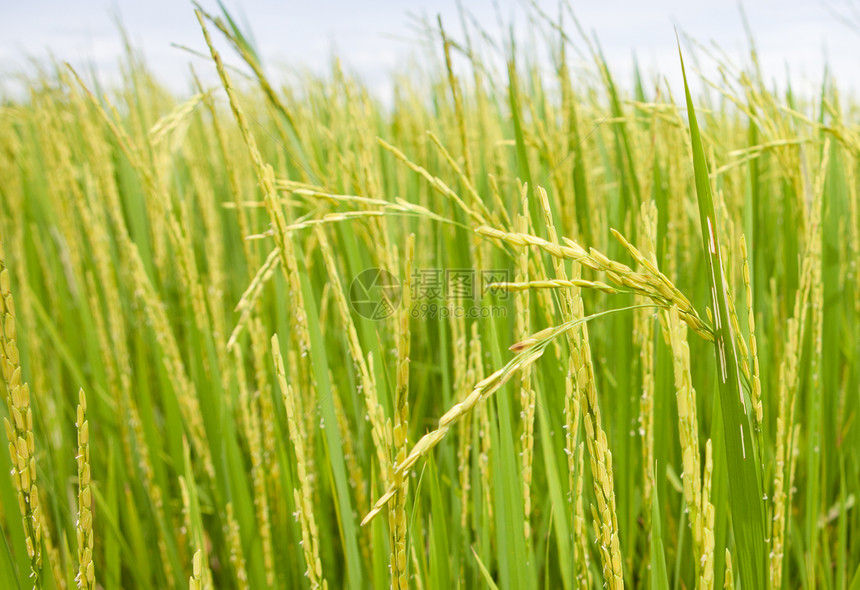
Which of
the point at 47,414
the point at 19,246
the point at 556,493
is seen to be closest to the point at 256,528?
the point at 556,493

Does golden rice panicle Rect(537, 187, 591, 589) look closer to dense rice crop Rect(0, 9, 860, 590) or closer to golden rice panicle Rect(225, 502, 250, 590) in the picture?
dense rice crop Rect(0, 9, 860, 590)

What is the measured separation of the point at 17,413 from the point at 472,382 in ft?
1.59

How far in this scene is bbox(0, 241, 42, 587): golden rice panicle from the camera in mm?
446

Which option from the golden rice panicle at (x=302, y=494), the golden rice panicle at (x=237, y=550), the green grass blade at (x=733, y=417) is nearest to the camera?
the green grass blade at (x=733, y=417)

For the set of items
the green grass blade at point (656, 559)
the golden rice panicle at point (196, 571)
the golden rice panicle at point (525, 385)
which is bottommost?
the green grass blade at point (656, 559)

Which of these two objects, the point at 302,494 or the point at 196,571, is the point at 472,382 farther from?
the point at 196,571

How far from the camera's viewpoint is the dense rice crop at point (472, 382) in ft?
1.51

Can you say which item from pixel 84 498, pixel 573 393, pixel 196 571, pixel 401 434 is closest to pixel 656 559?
pixel 573 393

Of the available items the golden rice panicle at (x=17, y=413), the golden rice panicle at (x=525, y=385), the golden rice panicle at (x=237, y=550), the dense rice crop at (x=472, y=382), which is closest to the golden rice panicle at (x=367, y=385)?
the dense rice crop at (x=472, y=382)

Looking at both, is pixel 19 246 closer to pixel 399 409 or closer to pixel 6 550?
pixel 6 550

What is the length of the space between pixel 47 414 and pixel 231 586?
0.54 m

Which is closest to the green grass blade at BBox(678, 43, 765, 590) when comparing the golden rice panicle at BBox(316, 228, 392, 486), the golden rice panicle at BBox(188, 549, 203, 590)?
the golden rice panicle at BBox(316, 228, 392, 486)

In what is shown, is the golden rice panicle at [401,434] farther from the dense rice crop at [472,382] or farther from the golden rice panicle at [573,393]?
the golden rice panicle at [573,393]

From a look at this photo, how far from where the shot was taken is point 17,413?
17.8 inches
